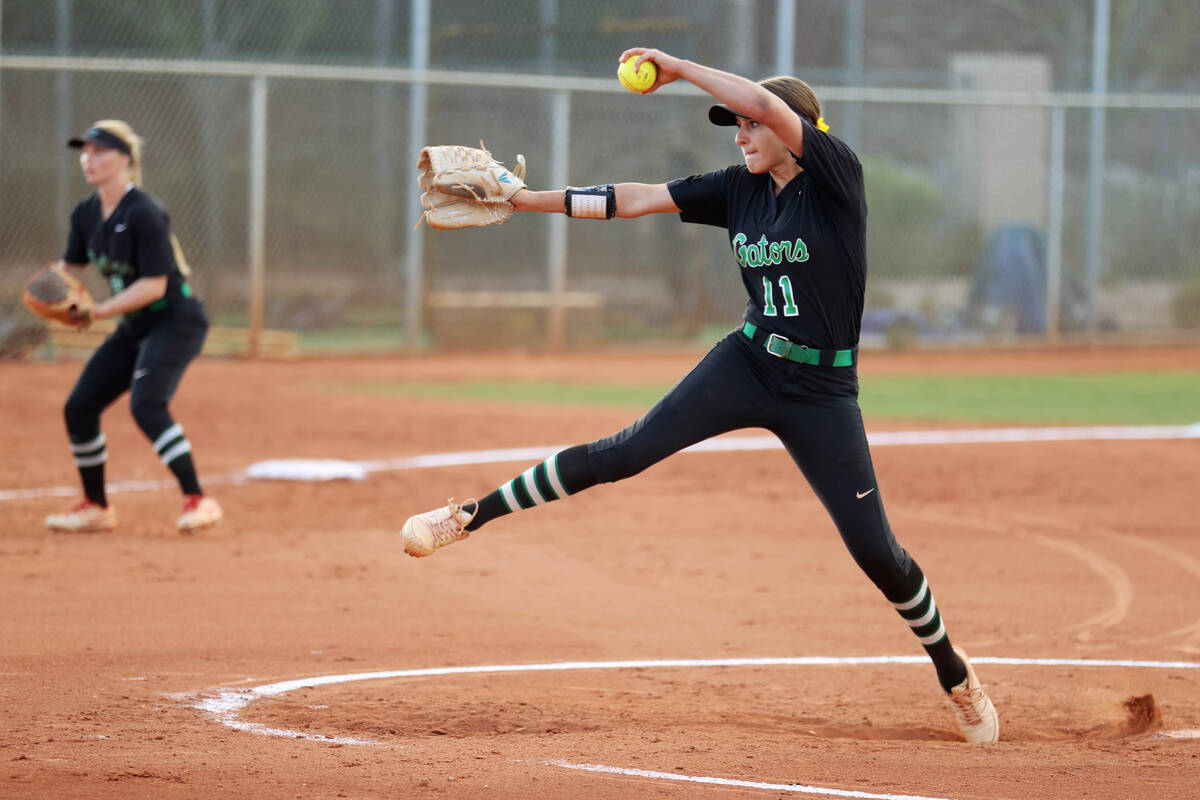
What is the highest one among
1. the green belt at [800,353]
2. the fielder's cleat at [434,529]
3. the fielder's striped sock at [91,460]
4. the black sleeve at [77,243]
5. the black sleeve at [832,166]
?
the black sleeve at [832,166]

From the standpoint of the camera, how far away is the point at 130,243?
23.8 ft

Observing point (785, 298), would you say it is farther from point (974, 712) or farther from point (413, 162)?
point (413, 162)

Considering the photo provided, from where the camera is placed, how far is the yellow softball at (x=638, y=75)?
14.5 feet

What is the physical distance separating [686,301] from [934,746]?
13.8 meters

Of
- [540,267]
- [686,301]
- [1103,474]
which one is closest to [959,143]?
[686,301]

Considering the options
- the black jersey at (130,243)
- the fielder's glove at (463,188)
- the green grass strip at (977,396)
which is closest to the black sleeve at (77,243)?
the black jersey at (130,243)

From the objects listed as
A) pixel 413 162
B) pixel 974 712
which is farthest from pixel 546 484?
pixel 413 162

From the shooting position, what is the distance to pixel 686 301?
18.1 m

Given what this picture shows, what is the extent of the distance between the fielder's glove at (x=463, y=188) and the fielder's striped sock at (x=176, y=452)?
3029 mm

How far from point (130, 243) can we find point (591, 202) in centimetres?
334

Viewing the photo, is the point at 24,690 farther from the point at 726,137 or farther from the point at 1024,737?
the point at 726,137

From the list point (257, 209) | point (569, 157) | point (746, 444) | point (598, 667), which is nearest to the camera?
point (598, 667)

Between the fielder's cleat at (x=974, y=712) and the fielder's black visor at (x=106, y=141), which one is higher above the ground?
the fielder's black visor at (x=106, y=141)

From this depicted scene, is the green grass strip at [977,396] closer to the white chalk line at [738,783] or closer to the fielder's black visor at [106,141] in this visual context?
the fielder's black visor at [106,141]
